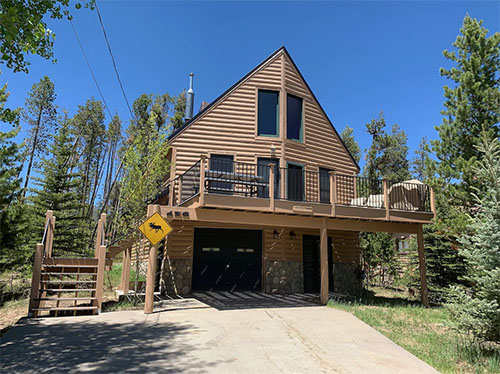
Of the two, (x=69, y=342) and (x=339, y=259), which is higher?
(x=339, y=259)

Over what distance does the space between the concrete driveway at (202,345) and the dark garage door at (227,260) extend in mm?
3782

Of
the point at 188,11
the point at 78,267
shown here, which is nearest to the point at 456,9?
the point at 188,11

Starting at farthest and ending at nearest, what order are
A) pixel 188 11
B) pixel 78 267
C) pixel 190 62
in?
pixel 190 62, pixel 188 11, pixel 78 267

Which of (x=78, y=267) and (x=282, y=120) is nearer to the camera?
(x=78, y=267)

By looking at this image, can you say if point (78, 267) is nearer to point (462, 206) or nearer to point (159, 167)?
point (159, 167)

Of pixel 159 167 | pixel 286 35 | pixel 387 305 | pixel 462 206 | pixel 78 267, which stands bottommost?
pixel 387 305

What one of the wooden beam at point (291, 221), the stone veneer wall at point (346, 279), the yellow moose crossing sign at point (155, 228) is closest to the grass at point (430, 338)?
the wooden beam at point (291, 221)

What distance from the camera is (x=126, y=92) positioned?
41.3 ft

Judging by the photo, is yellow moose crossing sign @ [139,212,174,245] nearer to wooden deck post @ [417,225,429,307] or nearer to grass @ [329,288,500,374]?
grass @ [329,288,500,374]

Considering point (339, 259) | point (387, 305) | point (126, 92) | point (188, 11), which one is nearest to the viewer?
point (387, 305)

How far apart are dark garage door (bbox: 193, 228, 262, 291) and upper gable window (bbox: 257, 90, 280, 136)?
12.7 feet

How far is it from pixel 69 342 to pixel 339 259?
10.5 m

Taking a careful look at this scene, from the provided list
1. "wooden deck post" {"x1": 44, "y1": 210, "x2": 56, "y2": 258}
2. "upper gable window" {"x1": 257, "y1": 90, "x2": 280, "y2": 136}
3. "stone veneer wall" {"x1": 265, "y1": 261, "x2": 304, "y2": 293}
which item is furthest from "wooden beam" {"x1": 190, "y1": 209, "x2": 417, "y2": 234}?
"upper gable window" {"x1": 257, "y1": 90, "x2": 280, "y2": 136}

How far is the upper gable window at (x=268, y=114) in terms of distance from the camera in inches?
506
